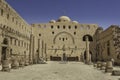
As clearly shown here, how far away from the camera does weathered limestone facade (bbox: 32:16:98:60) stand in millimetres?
49281

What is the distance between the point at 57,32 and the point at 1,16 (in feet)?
86.5

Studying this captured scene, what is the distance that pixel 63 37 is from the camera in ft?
165

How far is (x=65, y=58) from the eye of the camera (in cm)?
4831

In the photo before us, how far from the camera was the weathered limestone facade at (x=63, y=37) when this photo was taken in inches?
1940

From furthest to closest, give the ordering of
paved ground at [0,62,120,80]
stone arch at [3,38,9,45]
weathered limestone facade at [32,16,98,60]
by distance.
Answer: weathered limestone facade at [32,16,98,60]
stone arch at [3,38,9,45]
paved ground at [0,62,120,80]

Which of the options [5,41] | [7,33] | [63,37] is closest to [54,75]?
[5,41]

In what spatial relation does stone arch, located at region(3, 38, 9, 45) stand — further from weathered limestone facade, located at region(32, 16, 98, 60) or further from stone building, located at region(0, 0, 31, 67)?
weathered limestone facade, located at region(32, 16, 98, 60)

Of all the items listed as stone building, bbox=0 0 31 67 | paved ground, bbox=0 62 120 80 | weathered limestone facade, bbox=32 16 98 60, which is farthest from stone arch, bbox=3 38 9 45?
weathered limestone facade, bbox=32 16 98 60

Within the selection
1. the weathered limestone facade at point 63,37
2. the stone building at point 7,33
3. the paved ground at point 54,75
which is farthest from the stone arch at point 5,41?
the weathered limestone facade at point 63,37

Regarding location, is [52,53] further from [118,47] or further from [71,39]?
[118,47]

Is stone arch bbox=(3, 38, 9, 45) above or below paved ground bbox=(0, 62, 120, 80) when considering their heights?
above

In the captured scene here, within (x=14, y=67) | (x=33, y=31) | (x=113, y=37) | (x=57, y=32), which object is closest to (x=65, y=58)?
(x=57, y=32)

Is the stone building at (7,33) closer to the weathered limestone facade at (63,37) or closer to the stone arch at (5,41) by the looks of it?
the stone arch at (5,41)

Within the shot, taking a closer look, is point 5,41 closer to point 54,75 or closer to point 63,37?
point 54,75
